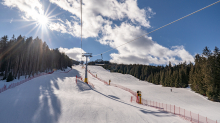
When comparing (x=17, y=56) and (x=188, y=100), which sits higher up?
(x=17, y=56)

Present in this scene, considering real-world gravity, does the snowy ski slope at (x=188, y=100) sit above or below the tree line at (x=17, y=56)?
below

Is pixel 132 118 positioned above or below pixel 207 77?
below

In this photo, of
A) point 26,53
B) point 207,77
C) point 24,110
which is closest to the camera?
point 24,110

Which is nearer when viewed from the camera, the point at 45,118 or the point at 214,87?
the point at 45,118

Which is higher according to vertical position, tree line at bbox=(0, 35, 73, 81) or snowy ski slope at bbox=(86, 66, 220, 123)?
tree line at bbox=(0, 35, 73, 81)

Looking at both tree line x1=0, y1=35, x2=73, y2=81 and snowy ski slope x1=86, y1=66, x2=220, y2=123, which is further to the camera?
tree line x1=0, y1=35, x2=73, y2=81

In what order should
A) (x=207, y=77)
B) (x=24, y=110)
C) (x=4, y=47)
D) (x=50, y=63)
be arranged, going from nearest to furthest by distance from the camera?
(x=24, y=110)
(x=207, y=77)
(x=4, y=47)
(x=50, y=63)

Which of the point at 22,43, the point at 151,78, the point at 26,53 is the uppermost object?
the point at 22,43

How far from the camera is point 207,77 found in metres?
29.1

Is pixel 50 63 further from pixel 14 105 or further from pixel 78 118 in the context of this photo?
pixel 78 118

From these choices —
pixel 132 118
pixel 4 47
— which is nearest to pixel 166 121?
pixel 132 118

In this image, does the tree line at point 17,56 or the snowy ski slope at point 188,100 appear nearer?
the snowy ski slope at point 188,100

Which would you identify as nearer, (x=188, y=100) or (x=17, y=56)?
(x=188, y=100)

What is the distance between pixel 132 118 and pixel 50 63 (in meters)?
67.1
